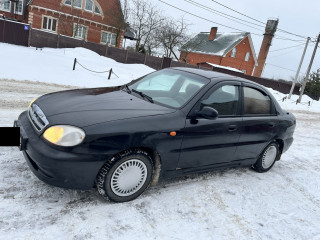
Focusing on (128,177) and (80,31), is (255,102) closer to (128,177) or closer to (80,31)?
(128,177)

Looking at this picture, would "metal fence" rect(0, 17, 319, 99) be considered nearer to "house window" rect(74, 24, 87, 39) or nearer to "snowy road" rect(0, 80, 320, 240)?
"house window" rect(74, 24, 87, 39)

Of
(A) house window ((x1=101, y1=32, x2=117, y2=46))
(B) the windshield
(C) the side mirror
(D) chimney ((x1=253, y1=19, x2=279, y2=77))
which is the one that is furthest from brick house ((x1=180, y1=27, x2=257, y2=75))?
(C) the side mirror

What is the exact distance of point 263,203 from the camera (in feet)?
12.6

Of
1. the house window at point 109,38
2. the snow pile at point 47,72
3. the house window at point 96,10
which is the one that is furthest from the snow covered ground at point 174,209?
the house window at point 109,38

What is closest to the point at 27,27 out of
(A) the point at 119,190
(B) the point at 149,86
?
(B) the point at 149,86

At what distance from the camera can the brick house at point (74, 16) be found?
28.9 m

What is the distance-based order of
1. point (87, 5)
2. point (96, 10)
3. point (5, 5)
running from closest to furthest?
point (5, 5) < point (87, 5) < point (96, 10)

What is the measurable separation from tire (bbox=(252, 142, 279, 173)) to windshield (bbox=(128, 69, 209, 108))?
1.98 meters

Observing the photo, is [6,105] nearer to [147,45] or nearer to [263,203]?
[263,203]

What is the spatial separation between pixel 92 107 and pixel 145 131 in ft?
2.37

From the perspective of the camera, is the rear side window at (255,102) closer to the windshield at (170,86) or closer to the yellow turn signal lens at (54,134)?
the windshield at (170,86)

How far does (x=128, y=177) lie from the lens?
10.1 feet

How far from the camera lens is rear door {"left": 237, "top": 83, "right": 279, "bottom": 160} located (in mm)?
4184

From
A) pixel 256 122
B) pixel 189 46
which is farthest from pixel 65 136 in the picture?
pixel 189 46
